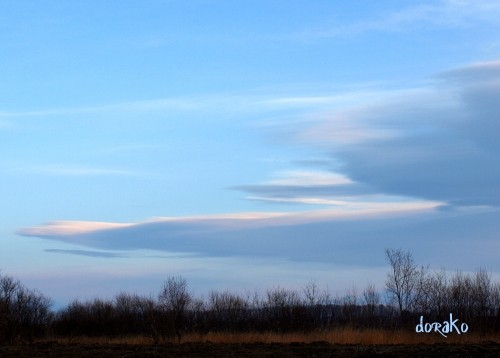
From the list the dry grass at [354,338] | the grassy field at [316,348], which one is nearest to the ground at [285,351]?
the grassy field at [316,348]

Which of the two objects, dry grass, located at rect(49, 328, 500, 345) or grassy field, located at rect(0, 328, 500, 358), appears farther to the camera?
dry grass, located at rect(49, 328, 500, 345)

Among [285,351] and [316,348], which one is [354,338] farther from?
[285,351]

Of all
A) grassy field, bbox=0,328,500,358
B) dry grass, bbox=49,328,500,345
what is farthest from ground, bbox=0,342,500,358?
dry grass, bbox=49,328,500,345

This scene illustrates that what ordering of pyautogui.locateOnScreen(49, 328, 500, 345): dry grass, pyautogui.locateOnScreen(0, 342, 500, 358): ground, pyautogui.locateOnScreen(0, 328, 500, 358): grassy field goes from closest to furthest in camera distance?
pyautogui.locateOnScreen(0, 342, 500, 358): ground, pyautogui.locateOnScreen(0, 328, 500, 358): grassy field, pyautogui.locateOnScreen(49, 328, 500, 345): dry grass

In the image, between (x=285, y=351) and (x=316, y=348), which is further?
(x=316, y=348)


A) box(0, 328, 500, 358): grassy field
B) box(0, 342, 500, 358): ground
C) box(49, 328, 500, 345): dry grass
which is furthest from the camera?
box(49, 328, 500, 345): dry grass

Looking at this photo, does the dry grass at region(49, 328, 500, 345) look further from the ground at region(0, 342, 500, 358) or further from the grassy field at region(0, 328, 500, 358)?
the ground at region(0, 342, 500, 358)

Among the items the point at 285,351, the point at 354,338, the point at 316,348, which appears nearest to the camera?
the point at 285,351

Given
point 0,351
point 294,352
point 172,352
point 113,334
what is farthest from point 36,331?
point 294,352

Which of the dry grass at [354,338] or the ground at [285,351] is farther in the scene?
the dry grass at [354,338]

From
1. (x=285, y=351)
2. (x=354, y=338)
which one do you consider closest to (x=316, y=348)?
(x=285, y=351)

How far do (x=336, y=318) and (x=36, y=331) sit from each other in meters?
19.5

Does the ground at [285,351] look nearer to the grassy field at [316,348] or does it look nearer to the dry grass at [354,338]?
the grassy field at [316,348]

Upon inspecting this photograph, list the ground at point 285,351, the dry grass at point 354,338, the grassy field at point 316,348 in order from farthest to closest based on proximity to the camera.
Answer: the dry grass at point 354,338 < the grassy field at point 316,348 < the ground at point 285,351
